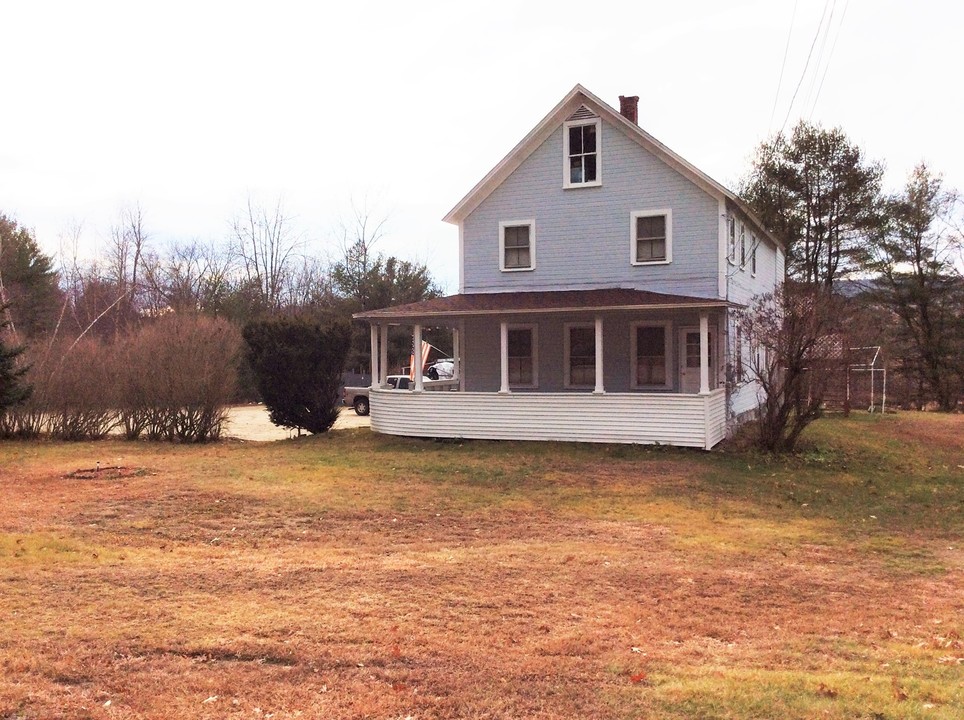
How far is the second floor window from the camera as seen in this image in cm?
1955

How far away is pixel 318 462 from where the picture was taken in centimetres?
1532

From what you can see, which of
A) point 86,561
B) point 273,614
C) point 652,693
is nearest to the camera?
point 652,693

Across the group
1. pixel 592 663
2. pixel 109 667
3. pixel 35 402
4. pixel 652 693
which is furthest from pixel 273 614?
pixel 35 402

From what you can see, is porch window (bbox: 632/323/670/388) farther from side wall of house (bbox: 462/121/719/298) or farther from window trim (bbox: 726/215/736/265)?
window trim (bbox: 726/215/736/265)

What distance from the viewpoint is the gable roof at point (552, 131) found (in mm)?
18500

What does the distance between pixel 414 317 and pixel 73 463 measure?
25.5 feet

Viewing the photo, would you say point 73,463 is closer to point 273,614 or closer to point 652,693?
point 273,614

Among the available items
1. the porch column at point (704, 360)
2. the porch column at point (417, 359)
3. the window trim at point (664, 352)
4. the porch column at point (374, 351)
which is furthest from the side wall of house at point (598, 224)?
the porch column at point (374, 351)

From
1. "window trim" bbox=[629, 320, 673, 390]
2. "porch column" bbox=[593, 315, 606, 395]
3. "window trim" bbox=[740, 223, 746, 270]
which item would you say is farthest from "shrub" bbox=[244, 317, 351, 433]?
"window trim" bbox=[740, 223, 746, 270]

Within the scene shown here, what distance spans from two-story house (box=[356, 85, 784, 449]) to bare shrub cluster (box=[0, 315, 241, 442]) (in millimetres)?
4136

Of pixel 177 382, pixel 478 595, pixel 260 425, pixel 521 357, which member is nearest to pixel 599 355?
pixel 521 357

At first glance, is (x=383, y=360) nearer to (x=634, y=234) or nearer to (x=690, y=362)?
(x=634, y=234)

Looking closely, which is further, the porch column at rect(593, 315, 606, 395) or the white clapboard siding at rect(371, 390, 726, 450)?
the porch column at rect(593, 315, 606, 395)

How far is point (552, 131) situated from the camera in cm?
1978
